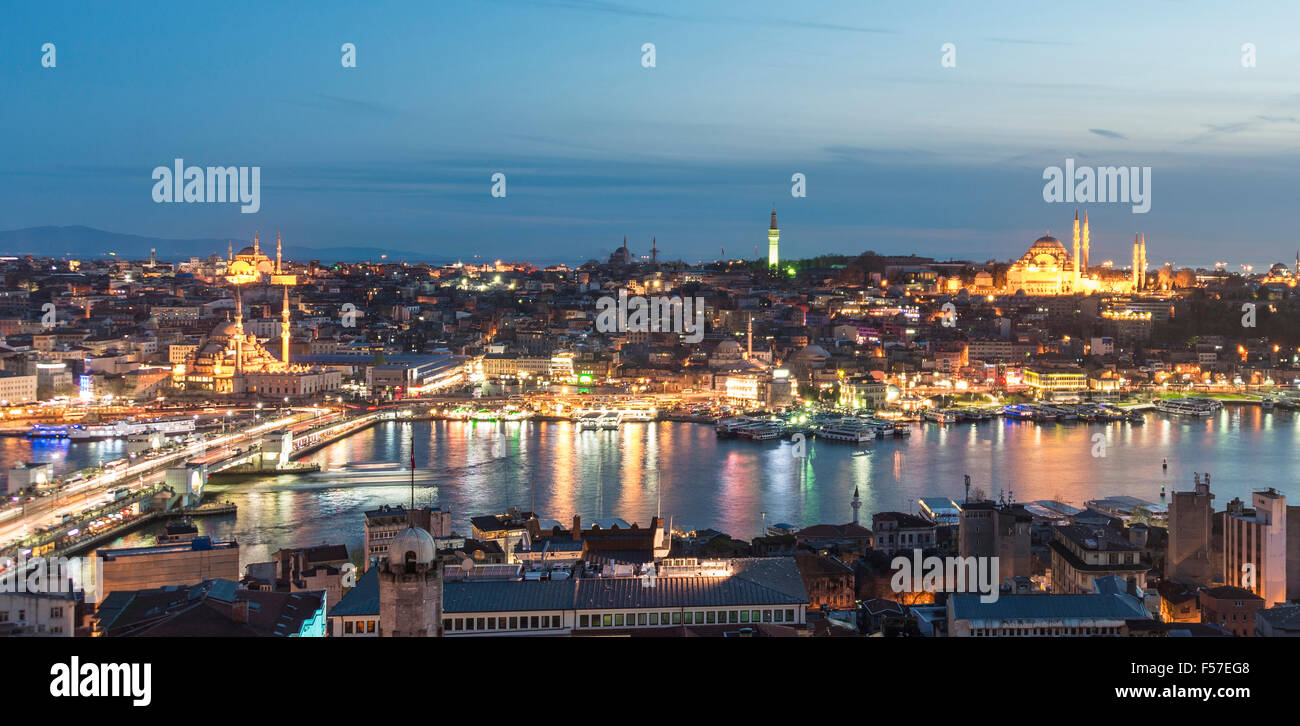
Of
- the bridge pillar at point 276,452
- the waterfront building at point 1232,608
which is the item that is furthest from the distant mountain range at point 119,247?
the waterfront building at point 1232,608

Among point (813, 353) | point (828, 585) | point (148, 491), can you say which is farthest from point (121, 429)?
point (813, 353)

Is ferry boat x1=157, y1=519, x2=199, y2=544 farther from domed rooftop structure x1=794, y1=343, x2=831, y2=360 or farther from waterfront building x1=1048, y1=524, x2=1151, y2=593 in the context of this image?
domed rooftop structure x1=794, y1=343, x2=831, y2=360

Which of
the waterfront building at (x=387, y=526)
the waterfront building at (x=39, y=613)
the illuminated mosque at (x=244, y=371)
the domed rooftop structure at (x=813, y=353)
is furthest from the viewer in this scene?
the domed rooftop structure at (x=813, y=353)

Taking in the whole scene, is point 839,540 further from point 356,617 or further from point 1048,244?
point 1048,244

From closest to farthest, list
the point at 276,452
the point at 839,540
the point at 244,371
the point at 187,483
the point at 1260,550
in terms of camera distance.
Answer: the point at 1260,550
the point at 839,540
the point at 187,483
the point at 276,452
the point at 244,371

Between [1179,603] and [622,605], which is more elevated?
[622,605]

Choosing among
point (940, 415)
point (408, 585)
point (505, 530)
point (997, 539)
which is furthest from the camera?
point (940, 415)

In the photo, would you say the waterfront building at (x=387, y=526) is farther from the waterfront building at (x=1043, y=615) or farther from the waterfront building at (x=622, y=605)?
the waterfront building at (x=1043, y=615)
